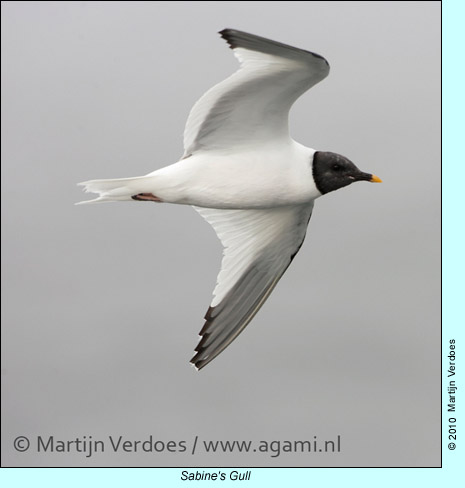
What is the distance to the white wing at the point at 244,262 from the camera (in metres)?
9.55

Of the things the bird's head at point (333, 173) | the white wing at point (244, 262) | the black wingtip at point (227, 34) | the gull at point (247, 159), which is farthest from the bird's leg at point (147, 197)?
the black wingtip at point (227, 34)

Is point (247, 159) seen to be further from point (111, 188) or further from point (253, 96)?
point (111, 188)

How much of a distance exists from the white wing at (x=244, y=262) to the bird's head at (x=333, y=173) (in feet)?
2.66

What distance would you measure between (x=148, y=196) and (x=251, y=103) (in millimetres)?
1151

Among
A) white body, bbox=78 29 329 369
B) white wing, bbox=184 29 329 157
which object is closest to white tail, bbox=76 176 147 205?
white body, bbox=78 29 329 369

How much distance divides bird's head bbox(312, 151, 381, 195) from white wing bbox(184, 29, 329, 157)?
356mm

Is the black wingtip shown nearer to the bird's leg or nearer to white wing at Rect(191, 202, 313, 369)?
the bird's leg

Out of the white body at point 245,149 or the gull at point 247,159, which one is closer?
the white body at point 245,149

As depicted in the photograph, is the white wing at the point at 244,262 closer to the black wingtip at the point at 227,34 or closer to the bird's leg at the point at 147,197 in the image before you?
the bird's leg at the point at 147,197

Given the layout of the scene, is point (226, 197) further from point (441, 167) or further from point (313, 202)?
point (441, 167)

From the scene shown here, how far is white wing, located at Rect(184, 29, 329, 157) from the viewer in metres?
7.82

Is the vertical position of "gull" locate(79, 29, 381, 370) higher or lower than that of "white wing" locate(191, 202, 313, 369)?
higher

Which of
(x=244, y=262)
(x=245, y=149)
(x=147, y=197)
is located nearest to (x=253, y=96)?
(x=245, y=149)
